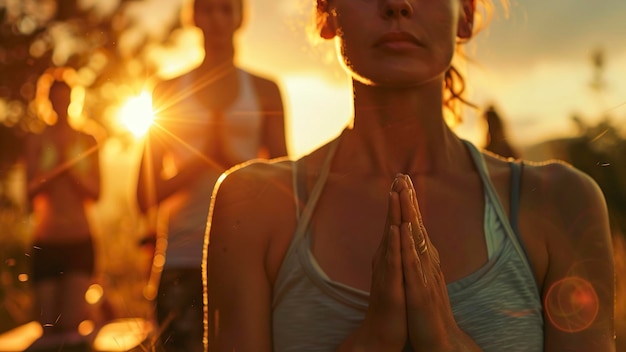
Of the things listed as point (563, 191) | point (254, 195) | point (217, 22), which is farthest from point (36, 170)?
point (563, 191)

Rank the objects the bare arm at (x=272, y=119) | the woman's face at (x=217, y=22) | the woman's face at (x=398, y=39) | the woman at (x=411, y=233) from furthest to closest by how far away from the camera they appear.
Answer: the woman's face at (x=217, y=22) < the bare arm at (x=272, y=119) < the woman's face at (x=398, y=39) < the woman at (x=411, y=233)

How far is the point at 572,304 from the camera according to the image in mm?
2258

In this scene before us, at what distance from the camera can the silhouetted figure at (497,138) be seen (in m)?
5.36

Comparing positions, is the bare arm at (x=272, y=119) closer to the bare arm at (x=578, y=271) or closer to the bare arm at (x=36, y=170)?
the bare arm at (x=578, y=271)

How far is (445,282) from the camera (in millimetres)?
2234

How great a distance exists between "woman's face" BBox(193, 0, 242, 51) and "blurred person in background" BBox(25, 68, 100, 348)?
2276mm

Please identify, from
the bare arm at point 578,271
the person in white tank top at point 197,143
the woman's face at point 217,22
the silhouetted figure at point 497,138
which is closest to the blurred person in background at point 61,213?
the person in white tank top at point 197,143

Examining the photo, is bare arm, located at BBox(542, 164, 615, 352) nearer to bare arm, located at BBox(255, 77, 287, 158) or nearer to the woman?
the woman

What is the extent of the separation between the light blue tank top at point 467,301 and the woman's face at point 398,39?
16.5 inches

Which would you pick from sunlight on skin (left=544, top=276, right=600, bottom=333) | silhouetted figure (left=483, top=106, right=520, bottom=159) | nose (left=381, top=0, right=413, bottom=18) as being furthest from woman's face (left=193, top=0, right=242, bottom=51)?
sunlight on skin (left=544, top=276, right=600, bottom=333)

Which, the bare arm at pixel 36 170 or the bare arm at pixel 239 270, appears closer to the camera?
the bare arm at pixel 239 270

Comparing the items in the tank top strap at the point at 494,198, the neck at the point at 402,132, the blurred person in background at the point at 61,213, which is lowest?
the blurred person in background at the point at 61,213

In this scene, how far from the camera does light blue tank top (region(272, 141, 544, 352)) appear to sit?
218cm

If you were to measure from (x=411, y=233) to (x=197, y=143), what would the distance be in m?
2.55
